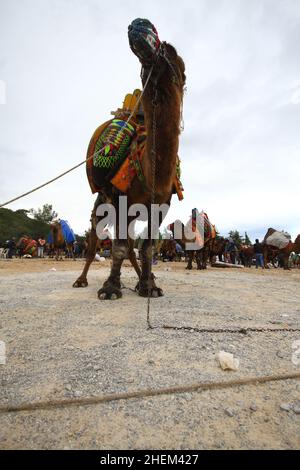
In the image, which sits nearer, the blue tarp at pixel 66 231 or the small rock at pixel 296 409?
the small rock at pixel 296 409

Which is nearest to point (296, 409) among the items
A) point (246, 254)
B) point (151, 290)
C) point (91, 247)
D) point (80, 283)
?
point (151, 290)

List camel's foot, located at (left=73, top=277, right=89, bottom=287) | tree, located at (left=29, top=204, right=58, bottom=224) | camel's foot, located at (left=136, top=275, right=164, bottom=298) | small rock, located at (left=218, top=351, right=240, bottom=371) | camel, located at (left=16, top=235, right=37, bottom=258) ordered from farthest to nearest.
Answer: tree, located at (left=29, top=204, right=58, bottom=224) → camel, located at (left=16, top=235, right=37, bottom=258) → camel's foot, located at (left=73, top=277, right=89, bottom=287) → camel's foot, located at (left=136, top=275, right=164, bottom=298) → small rock, located at (left=218, top=351, right=240, bottom=371)

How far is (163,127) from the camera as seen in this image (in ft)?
10.6

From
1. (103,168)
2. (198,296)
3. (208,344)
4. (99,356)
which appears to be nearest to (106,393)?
(99,356)

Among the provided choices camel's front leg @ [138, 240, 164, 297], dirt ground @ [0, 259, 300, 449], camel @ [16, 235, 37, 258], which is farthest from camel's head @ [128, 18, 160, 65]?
camel @ [16, 235, 37, 258]

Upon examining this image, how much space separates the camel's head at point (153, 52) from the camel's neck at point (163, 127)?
0.44ft

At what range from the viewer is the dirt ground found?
124 cm

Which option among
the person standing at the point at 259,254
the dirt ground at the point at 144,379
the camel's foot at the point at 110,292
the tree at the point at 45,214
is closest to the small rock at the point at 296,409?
the dirt ground at the point at 144,379

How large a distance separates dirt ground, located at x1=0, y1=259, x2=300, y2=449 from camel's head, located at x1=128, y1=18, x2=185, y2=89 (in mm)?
2402

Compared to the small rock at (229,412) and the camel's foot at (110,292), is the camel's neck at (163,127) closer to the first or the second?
the camel's foot at (110,292)

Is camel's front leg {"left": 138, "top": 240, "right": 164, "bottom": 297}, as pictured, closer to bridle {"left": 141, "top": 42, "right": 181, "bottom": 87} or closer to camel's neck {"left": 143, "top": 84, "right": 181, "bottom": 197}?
camel's neck {"left": 143, "top": 84, "right": 181, "bottom": 197}

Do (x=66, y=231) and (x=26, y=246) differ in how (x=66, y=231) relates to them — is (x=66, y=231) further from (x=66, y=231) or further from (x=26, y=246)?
(x=26, y=246)

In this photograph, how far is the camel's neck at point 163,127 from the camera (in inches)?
126
